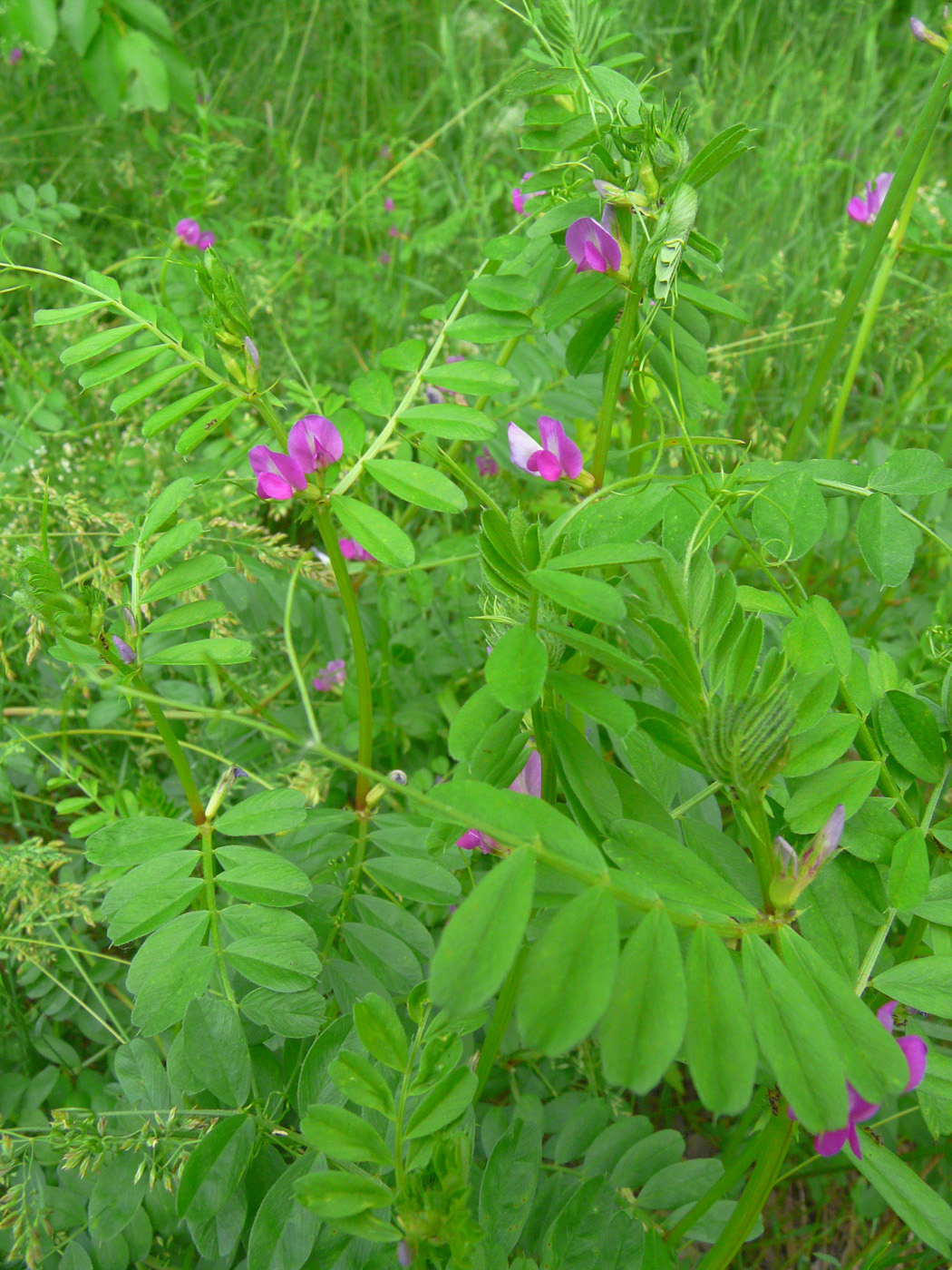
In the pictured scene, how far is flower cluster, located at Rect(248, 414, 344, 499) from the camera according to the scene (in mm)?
854

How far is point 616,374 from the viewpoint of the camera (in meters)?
0.91

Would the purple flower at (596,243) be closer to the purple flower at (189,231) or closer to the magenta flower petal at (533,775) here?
the magenta flower petal at (533,775)

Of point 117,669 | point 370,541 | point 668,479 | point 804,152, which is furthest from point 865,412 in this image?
point 117,669

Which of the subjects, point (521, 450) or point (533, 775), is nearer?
point (533, 775)

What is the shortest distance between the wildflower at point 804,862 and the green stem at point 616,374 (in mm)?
473

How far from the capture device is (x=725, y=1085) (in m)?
0.51

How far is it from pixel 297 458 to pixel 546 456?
254 millimetres

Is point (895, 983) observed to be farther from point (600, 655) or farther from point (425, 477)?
point (425, 477)

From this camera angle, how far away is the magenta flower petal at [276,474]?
0.85 m

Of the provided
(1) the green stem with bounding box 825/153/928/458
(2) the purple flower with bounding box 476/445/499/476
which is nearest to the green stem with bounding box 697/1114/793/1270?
(1) the green stem with bounding box 825/153/928/458

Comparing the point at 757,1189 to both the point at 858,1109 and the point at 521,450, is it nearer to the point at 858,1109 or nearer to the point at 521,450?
the point at 858,1109

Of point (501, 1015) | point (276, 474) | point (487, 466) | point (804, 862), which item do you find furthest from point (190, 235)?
point (804, 862)

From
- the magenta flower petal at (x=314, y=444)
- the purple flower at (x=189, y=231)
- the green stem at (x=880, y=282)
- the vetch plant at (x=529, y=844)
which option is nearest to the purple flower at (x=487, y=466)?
the vetch plant at (x=529, y=844)

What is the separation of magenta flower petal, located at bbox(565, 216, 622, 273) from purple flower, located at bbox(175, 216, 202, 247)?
3.84 ft
